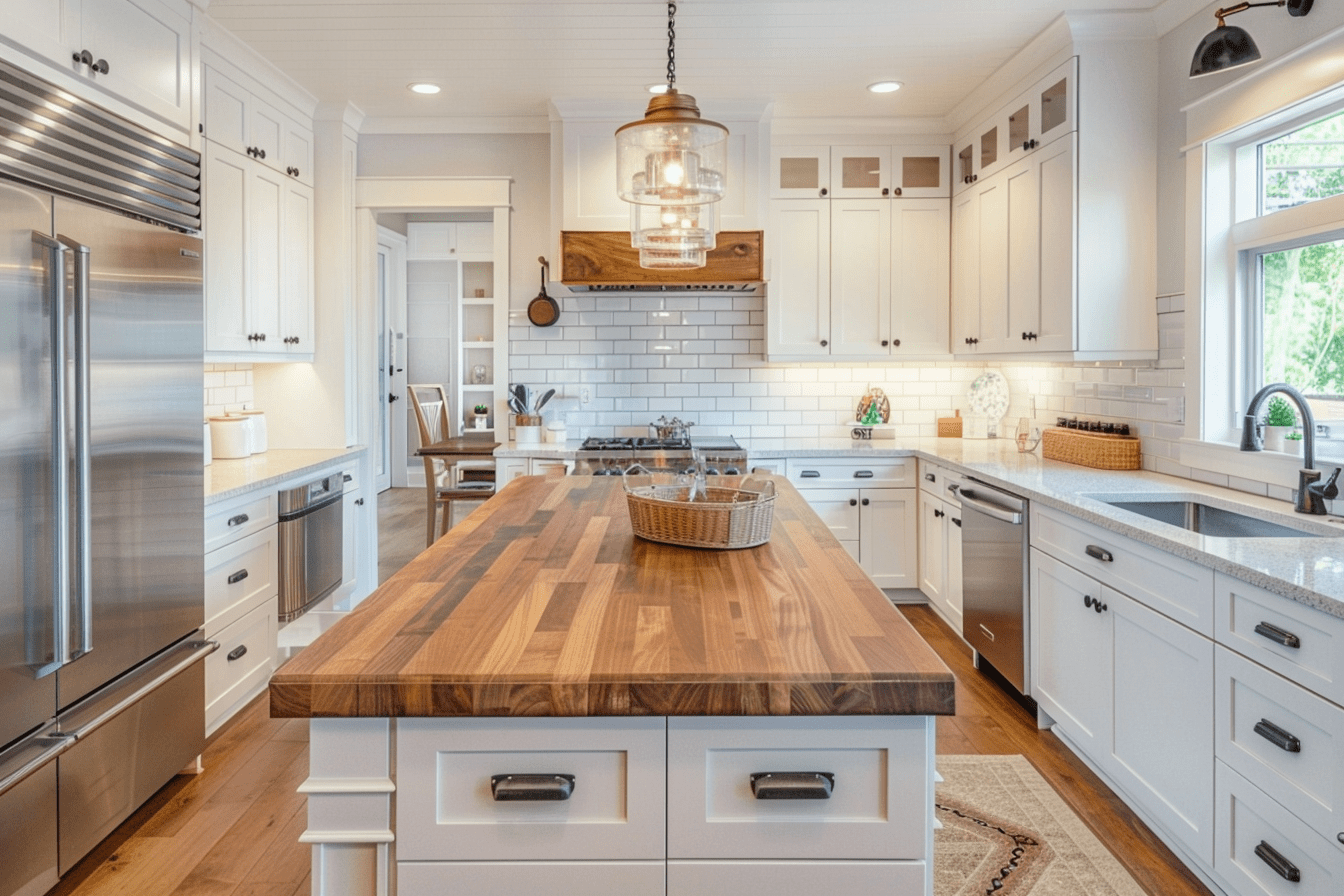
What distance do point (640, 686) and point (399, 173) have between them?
4402mm

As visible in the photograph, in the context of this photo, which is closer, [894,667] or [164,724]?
[894,667]

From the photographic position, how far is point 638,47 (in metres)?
3.83

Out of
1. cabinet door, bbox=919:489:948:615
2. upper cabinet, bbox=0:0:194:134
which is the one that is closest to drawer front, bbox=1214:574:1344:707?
cabinet door, bbox=919:489:948:615

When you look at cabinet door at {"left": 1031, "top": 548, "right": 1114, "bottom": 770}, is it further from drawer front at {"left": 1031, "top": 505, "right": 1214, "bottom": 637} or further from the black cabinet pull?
the black cabinet pull

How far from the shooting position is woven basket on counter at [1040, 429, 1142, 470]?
3.56 meters

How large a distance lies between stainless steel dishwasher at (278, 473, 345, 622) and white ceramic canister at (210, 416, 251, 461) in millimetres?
390

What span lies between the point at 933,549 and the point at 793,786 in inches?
139

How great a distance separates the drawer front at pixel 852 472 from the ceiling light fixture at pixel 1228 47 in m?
2.45

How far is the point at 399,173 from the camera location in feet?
16.2

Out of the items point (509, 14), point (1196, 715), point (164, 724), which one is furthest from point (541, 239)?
point (1196, 715)

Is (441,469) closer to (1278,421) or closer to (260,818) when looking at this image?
(260,818)

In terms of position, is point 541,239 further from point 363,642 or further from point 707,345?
point 363,642

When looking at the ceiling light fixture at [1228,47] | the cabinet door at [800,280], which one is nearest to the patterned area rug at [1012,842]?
the ceiling light fixture at [1228,47]

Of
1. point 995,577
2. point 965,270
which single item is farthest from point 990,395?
point 995,577
